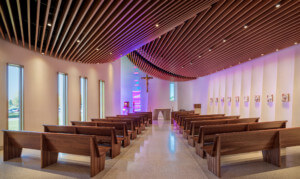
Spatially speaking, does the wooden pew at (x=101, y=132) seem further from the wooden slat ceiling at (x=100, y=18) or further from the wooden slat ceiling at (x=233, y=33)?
the wooden slat ceiling at (x=233, y=33)

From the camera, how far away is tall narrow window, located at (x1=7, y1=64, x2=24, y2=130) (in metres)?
5.04

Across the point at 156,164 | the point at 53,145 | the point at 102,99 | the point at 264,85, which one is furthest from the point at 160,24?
the point at 102,99

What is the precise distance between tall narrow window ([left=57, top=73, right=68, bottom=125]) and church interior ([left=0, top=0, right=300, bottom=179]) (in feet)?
0.13

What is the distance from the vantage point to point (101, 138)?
3.97 m

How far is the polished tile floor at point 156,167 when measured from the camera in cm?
289

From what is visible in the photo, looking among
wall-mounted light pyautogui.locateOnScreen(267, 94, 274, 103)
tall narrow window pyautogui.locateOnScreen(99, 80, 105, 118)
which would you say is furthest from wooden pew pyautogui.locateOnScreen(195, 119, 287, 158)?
tall narrow window pyautogui.locateOnScreen(99, 80, 105, 118)

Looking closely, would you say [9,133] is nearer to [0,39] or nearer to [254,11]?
[0,39]

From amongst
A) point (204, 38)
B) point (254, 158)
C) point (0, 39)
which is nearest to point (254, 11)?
point (204, 38)

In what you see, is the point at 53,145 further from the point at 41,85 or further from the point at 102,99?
the point at 102,99

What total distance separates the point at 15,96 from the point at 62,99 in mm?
2101

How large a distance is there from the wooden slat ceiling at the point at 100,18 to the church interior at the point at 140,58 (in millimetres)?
32

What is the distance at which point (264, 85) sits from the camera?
7.70m

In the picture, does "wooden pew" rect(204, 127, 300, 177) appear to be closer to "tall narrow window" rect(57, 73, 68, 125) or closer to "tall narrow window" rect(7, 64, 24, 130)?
"tall narrow window" rect(7, 64, 24, 130)

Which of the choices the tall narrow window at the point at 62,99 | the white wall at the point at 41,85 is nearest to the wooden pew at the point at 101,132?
the white wall at the point at 41,85
